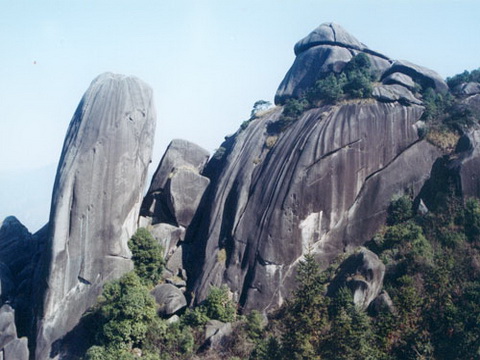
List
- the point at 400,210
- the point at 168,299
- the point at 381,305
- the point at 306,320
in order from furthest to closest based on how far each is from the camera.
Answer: the point at 400,210 → the point at 168,299 → the point at 381,305 → the point at 306,320

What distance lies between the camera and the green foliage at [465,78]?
31.6 metres

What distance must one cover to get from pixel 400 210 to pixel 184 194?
1142 cm

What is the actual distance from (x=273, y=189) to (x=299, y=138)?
10.5 feet

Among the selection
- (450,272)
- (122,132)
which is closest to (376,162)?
(450,272)

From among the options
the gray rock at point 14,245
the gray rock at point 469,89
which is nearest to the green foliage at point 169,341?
the gray rock at point 14,245

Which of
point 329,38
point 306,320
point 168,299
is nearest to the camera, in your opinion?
point 306,320

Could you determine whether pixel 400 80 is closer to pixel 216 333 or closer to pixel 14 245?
Result: pixel 216 333

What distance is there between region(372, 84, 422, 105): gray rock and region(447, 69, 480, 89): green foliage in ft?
14.7

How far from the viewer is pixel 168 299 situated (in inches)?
955

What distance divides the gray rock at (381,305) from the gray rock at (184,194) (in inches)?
455

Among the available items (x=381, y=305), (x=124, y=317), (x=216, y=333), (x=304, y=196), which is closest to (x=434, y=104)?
(x=304, y=196)

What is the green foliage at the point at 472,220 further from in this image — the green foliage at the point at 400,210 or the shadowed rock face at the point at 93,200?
the shadowed rock face at the point at 93,200

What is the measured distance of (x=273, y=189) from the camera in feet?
86.0

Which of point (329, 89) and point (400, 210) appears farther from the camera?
point (329, 89)
